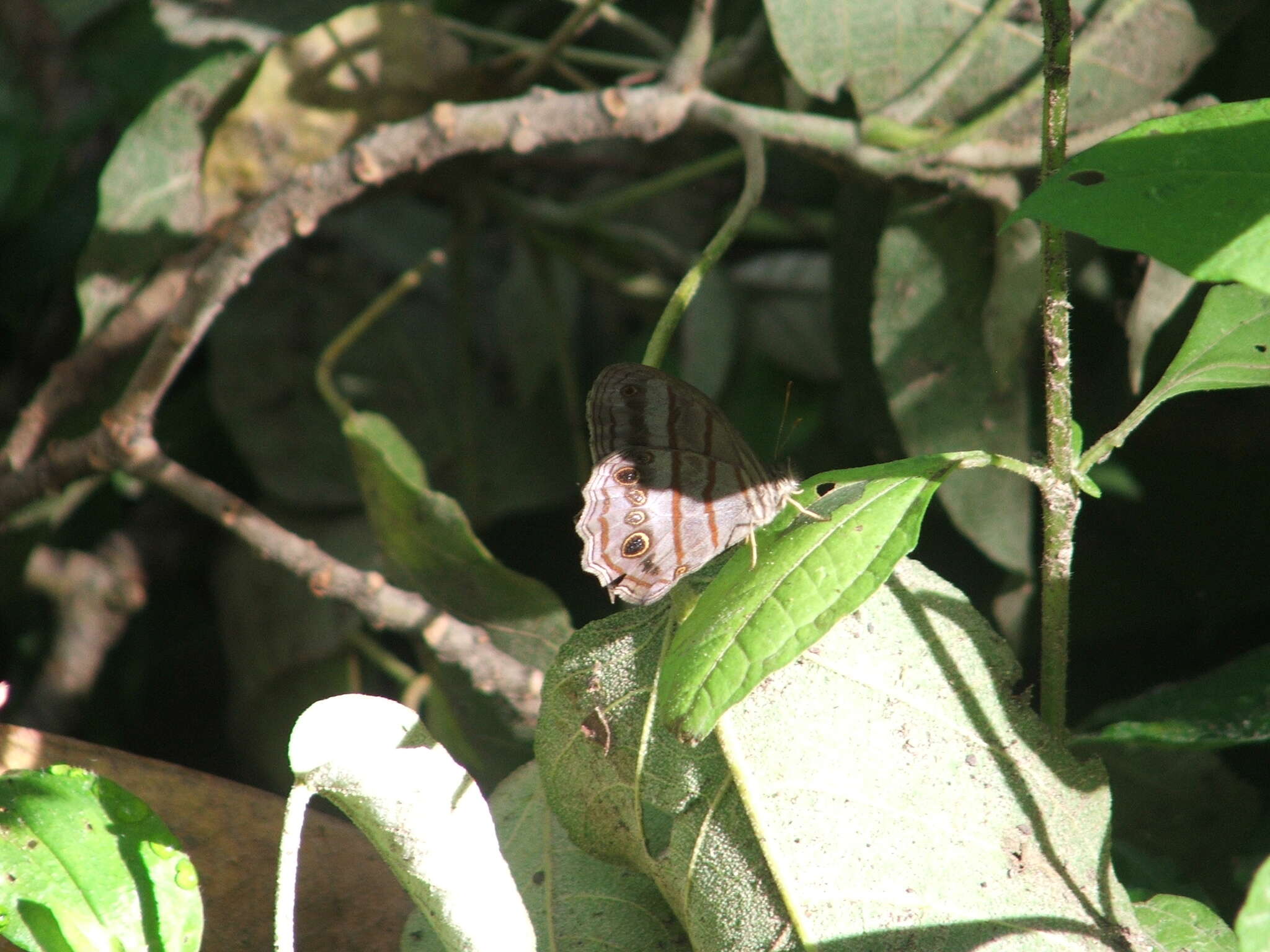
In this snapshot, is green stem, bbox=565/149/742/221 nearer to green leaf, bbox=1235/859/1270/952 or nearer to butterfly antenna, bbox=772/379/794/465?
butterfly antenna, bbox=772/379/794/465

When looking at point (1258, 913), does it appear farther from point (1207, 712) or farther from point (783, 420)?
→ point (783, 420)

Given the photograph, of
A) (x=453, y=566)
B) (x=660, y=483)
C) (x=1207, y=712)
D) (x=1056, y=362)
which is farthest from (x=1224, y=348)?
(x=453, y=566)

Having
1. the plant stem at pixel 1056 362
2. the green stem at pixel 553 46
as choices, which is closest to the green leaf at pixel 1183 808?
the plant stem at pixel 1056 362

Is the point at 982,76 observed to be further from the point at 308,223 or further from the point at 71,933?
the point at 71,933

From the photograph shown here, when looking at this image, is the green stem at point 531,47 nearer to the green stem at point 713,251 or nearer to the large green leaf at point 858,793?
the green stem at point 713,251

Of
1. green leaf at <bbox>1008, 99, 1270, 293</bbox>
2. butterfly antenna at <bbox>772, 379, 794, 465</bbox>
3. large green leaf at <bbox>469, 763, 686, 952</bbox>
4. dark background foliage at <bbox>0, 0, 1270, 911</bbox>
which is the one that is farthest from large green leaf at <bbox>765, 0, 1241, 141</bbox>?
large green leaf at <bbox>469, 763, 686, 952</bbox>
